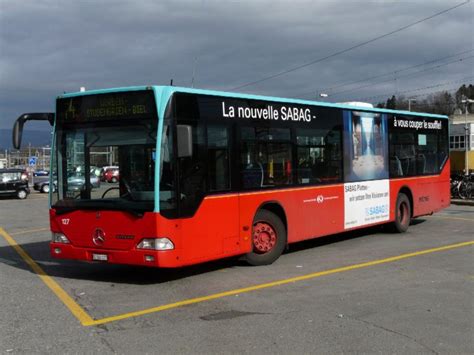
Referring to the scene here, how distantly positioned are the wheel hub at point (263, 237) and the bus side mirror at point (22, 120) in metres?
3.64

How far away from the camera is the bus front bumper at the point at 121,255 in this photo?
7266 mm

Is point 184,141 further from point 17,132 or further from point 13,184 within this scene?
point 13,184

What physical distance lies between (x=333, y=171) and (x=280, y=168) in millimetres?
→ 1727

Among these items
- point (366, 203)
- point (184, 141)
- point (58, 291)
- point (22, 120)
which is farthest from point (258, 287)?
point (366, 203)

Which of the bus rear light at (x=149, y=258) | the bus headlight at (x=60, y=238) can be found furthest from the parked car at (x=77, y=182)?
the bus rear light at (x=149, y=258)

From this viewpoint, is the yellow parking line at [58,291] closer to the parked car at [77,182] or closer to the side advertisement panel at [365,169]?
the parked car at [77,182]

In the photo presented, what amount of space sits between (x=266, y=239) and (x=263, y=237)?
0.07m

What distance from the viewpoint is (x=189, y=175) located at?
759 cm

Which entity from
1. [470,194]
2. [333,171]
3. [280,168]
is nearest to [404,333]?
[280,168]

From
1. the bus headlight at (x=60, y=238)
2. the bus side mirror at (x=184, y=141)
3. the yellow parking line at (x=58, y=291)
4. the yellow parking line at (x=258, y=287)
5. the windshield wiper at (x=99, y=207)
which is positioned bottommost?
the yellow parking line at (x=258, y=287)

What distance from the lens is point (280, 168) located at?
9.40 metres

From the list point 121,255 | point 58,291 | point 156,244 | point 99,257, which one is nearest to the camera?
point 156,244

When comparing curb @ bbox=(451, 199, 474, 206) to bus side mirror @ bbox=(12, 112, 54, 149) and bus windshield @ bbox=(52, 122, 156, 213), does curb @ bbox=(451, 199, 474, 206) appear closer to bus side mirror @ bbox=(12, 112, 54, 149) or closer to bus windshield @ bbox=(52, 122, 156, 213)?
bus windshield @ bbox=(52, 122, 156, 213)

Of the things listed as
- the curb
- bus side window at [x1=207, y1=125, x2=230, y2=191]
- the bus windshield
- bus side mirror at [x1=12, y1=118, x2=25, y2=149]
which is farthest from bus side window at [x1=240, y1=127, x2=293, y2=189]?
the curb
